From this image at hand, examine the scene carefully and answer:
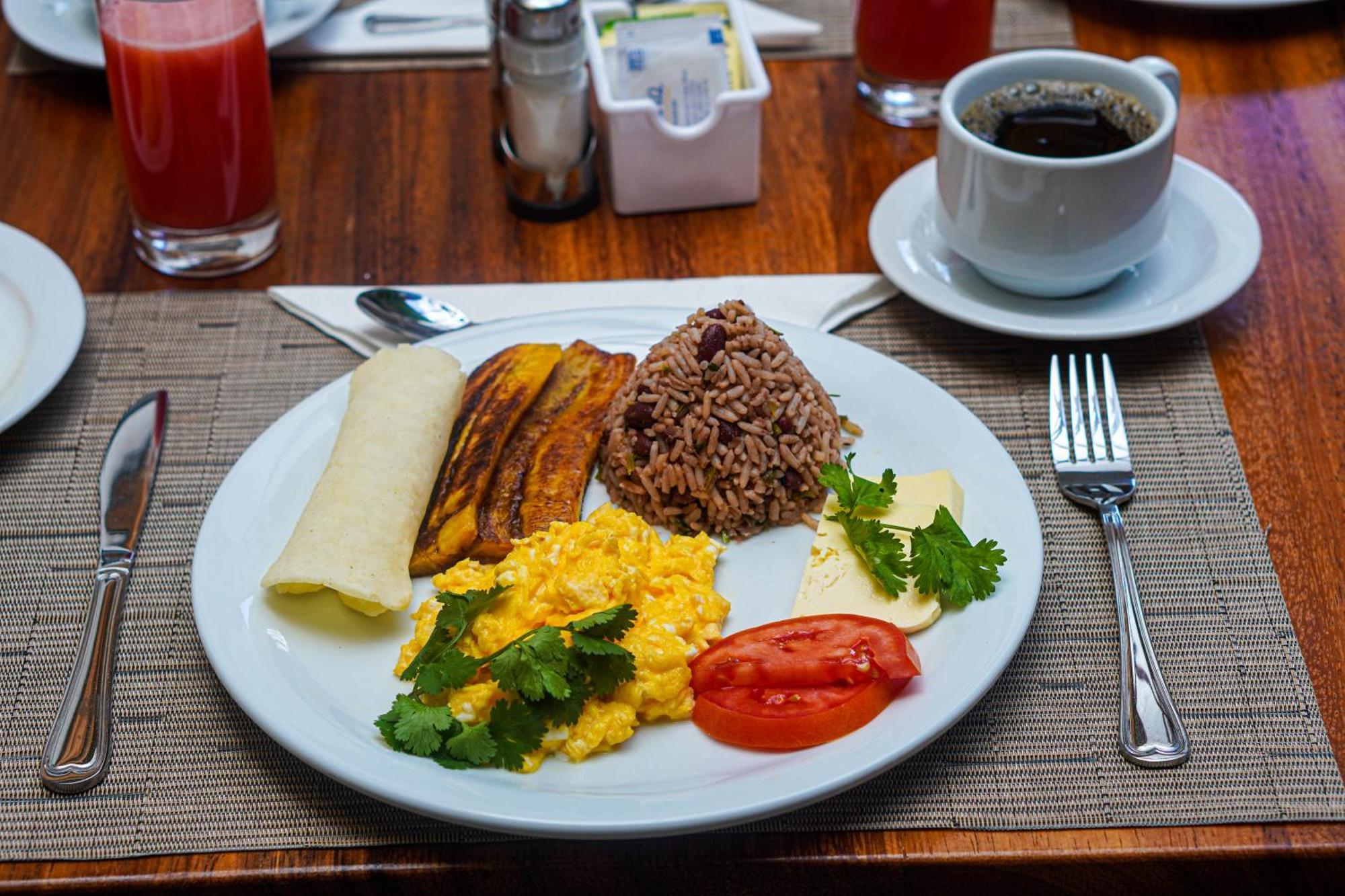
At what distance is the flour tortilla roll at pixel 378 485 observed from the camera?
1588 millimetres

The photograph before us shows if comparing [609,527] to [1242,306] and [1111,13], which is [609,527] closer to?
[1242,306]

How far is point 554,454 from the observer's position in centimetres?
184

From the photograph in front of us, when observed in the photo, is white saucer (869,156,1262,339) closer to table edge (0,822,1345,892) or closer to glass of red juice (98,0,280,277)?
table edge (0,822,1345,892)

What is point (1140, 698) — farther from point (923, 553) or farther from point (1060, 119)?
point (1060, 119)

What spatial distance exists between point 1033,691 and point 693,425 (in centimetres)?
54

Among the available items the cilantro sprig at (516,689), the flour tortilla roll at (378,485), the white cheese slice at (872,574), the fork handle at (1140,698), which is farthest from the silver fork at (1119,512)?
the flour tortilla roll at (378,485)

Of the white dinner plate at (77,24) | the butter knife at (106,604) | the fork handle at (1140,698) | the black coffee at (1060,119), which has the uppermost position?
the black coffee at (1060,119)

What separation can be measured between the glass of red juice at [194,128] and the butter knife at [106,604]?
38cm

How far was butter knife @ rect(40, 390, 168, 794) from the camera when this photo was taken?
5.01 ft

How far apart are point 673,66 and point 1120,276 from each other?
2.80 feet

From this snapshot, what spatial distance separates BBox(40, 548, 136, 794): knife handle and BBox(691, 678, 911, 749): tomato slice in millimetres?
694

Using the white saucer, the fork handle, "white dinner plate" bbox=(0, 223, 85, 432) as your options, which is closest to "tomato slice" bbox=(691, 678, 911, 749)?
the fork handle

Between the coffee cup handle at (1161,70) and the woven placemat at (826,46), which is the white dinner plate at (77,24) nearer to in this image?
the woven placemat at (826,46)

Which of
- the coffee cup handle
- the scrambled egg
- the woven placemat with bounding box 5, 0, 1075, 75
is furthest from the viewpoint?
the woven placemat with bounding box 5, 0, 1075, 75
